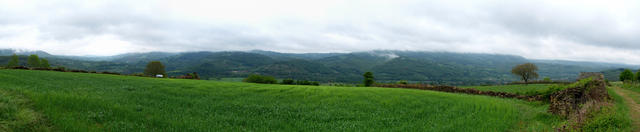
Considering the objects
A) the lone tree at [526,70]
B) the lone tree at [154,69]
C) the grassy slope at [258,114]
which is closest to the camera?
the grassy slope at [258,114]

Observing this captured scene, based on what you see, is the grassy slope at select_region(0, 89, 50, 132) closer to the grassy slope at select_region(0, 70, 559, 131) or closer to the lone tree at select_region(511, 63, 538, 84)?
the grassy slope at select_region(0, 70, 559, 131)

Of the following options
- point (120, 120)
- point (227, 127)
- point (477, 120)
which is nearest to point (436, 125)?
point (477, 120)

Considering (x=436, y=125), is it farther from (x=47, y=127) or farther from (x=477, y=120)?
(x=47, y=127)

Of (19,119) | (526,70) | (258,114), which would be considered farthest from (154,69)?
(526,70)

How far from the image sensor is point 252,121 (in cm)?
941

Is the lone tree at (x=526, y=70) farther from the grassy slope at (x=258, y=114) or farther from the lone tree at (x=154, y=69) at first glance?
the lone tree at (x=154, y=69)

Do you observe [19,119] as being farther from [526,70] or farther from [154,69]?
[526,70]

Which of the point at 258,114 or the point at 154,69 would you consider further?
A: the point at 154,69

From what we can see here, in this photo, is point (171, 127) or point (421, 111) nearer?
point (171, 127)

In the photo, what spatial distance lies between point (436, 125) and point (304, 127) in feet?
15.6

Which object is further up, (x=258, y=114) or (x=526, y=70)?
(x=526, y=70)

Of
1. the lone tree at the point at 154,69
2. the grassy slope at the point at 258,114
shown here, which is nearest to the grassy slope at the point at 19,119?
the grassy slope at the point at 258,114

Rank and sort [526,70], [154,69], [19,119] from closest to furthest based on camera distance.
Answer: [19,119]
[154,69]
[526,70]

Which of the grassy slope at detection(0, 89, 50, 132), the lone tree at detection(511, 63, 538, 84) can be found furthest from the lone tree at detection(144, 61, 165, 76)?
the lone tree at detection(511, 63, 538, 84)
